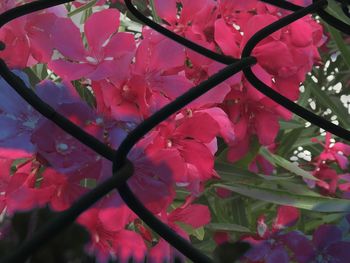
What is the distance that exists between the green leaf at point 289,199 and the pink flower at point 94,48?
A: 34cm

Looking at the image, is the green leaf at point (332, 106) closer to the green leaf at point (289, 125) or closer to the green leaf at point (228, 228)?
the green leaf at point (289, 125)

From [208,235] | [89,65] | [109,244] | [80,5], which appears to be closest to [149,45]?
[89,65]

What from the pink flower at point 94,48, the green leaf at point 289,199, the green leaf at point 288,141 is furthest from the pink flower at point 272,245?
the green leaf at point 288,141

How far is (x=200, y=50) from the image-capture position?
1.19 ft

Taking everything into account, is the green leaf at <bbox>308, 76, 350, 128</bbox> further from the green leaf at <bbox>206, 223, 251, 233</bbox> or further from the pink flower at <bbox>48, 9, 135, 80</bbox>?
the pink flower at <bbox>48, 9, 135, 80</bbox>

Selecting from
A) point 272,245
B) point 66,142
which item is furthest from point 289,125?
point 66,142

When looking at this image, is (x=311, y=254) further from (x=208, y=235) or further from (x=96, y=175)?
(x=208, y=235)

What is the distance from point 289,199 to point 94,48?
1.26 ft

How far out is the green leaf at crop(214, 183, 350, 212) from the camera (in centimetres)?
74

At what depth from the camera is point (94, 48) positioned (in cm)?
47

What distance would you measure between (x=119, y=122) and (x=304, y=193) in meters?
0.45

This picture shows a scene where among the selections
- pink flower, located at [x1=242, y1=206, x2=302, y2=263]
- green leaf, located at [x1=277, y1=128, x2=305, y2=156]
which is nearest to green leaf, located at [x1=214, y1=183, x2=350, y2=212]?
pink flower, located at [x1=242, y1=206, x2=302, y2=263]

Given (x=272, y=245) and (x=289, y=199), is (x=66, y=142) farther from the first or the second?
(x=289, y=199)

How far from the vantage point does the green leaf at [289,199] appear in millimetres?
736
